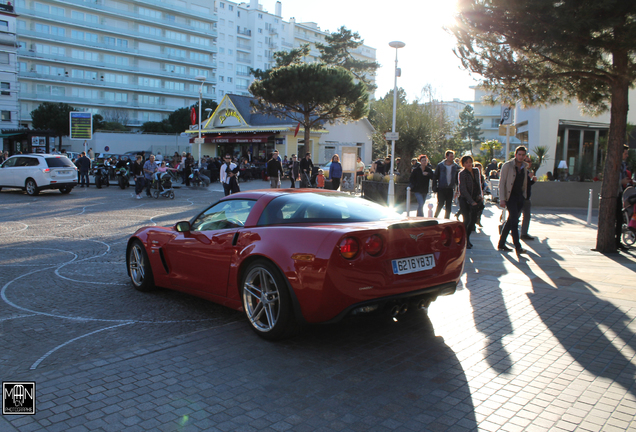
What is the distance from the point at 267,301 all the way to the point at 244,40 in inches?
4245

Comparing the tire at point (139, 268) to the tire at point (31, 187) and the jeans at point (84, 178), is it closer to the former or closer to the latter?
the tire at point (31, 187)

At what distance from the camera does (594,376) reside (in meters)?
3.69

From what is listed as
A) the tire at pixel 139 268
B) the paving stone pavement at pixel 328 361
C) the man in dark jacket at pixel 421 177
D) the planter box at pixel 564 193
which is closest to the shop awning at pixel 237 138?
the planter box at pixel 564 193

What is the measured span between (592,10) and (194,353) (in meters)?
7.60

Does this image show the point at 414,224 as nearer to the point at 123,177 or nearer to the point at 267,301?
the point at 267,301

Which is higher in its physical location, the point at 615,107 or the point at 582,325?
the point at 615,107

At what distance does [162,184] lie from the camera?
2050 cm

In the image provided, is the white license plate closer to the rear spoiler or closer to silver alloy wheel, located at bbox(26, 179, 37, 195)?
the rear spoiler

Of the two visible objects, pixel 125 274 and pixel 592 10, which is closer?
pixel 125 274

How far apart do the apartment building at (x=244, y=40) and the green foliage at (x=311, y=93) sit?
219 ft

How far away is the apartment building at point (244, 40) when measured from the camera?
330 ft

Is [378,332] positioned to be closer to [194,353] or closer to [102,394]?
[194,353]

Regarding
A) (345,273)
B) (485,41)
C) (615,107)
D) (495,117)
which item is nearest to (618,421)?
(345,273)

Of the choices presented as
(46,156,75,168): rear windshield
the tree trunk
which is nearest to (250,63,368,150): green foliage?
(46,156,75,168): rear windshield
